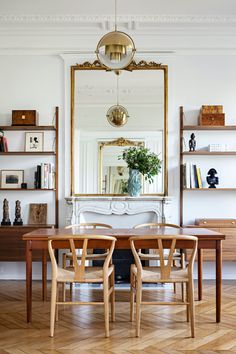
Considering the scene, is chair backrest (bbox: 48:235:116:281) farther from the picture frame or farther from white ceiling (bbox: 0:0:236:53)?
white ceiling (bbox: 0:0:236:53)

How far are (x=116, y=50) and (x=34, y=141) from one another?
2416mm

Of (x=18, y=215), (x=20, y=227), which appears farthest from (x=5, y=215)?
(x=20, y=227)

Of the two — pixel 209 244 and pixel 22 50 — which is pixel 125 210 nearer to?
pixel 209 244

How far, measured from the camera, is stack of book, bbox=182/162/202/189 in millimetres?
5879

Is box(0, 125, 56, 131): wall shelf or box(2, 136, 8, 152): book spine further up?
box(0, 125, 56, 131): wall shelf

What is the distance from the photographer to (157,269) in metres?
4.11

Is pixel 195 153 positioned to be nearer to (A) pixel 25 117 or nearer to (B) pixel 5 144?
(A) pixel 25 117

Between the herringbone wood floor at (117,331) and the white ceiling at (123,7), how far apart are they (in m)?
3.50

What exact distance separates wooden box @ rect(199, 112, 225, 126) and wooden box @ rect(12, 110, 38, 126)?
2.27 meters

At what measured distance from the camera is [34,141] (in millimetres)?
6062

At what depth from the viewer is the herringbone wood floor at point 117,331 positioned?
10.6 feet

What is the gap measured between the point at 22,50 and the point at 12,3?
845 mm

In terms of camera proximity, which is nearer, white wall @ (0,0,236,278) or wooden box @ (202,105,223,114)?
wooden box @ (202,105,223,114)

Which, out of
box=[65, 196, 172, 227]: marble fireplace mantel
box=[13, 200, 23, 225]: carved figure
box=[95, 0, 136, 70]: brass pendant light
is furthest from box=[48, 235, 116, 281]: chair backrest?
box=[13, 200, 23, 225]: carved figure
